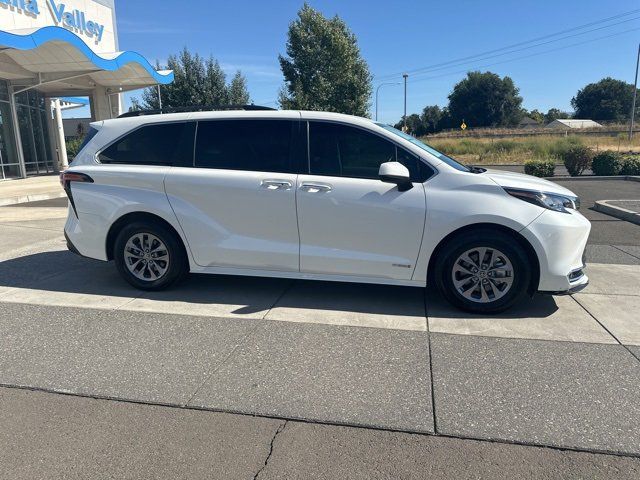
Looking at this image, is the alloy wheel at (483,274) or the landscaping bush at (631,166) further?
the landscaping bush at (631,166)

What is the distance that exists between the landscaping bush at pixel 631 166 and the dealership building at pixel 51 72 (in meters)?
19.4

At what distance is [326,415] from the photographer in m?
2.96

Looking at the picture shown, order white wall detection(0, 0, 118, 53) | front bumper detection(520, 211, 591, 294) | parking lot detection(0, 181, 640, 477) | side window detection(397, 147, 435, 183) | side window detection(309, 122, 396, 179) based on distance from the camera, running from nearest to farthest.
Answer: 1. parking lot detection(0, 181, 640, 477)
2. front bumper detection(520, 211, 591, 294)
3. side window detection(397, 147, 435, 183)
4. side window detection(309, 122, 396, 179)
5. white wall detection(0, 0, 118, 53)

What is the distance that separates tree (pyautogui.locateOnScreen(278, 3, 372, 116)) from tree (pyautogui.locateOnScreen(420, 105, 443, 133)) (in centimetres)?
7922

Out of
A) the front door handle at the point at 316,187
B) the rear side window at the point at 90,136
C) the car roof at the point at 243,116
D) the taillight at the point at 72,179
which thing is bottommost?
the front door handle at the point at 316,187

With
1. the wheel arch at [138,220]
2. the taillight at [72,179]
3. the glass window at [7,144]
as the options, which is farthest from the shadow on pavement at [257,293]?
the glass window at [7,144]

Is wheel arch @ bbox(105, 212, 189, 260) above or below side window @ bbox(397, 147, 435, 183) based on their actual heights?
below

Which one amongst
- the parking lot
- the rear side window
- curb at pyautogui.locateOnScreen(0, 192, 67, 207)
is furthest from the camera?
curb at pyautogui.locateOnScreen(0, 192, 67, 207)

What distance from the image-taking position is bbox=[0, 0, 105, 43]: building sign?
59.0ft

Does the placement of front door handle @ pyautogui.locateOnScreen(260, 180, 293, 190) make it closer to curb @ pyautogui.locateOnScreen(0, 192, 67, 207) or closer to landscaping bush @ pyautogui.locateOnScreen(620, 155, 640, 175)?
curb @ pyautogui.locateOnScreen(0, 192, 67, 207)

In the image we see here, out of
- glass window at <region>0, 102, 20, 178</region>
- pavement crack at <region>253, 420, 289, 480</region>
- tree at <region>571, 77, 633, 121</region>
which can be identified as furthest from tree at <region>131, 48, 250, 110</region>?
tree at <region>571, 77, 633, 121</region>

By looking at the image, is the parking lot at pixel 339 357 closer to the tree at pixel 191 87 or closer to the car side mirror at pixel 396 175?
the car side mirror at pixel 396 175

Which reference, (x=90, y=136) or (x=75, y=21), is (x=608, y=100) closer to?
(x=75, y=21)

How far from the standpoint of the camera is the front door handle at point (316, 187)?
4.57 metres
